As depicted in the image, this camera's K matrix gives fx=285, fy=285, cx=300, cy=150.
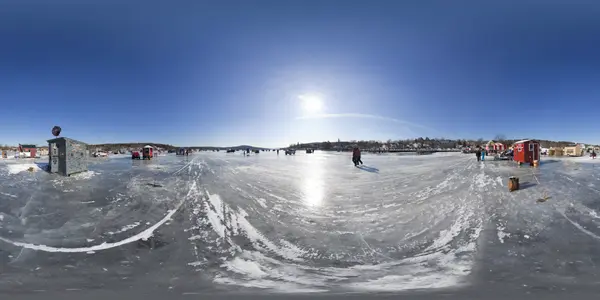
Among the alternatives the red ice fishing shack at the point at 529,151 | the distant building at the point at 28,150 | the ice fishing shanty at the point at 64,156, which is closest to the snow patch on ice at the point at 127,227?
the ice fishing shanty at the point at 64,156

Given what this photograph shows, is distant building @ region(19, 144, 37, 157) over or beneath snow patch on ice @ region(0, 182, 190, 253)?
over

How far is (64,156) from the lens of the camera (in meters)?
20.0

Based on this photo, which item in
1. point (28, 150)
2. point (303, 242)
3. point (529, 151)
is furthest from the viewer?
point (28, 150)

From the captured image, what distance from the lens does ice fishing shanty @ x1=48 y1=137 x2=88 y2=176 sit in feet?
65.3

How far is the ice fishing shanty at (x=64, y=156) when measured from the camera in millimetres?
19906

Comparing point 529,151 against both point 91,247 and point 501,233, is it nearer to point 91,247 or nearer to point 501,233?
point 501,233

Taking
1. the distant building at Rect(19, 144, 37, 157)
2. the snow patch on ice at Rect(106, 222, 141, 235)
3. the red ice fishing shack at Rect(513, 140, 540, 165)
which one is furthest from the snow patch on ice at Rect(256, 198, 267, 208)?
the distant building at Rect(19, 144, 37, 157)

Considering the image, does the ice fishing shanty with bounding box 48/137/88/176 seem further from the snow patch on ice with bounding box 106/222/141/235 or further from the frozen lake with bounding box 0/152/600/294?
the snow patch on ice with bounding box 106/222/141/235

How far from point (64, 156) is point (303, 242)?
70.3 feet

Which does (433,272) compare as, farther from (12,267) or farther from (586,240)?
(12,267)

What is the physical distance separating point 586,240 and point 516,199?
4.06 meters

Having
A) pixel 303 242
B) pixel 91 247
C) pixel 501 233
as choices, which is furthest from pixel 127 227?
pixel 501 233

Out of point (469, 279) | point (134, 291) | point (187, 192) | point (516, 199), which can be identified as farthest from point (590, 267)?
point (187, 192)

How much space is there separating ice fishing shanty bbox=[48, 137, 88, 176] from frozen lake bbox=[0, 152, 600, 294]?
1019 cm
